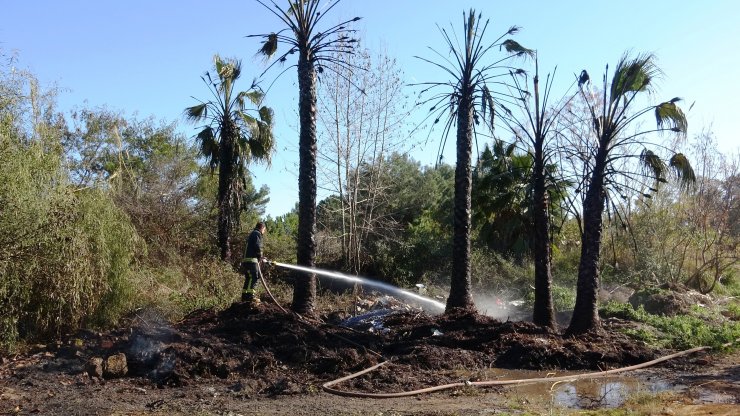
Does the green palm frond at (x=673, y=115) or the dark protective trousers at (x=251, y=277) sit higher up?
the green palm frond at (x=673, y=115)

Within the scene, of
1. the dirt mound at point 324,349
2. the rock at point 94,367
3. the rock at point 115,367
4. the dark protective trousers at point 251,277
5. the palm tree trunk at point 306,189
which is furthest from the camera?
the palm tree trunk at point 306,189

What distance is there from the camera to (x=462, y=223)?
16.9m

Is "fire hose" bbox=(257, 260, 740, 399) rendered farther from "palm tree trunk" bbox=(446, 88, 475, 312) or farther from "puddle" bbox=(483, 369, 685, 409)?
"palm tree trunk" bbox=(446, 88, 475, 312)

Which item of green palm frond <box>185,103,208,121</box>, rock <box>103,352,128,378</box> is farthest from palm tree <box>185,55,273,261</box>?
rock <box>103,352,128,378</box>

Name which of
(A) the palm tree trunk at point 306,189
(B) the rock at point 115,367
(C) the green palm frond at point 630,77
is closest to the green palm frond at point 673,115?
(C) the green palm frond at point 630,77

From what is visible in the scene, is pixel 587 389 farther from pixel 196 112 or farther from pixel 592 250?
pixel 196 112

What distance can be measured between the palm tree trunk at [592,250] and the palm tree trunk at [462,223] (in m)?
2.74

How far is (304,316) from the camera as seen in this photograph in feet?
49.6

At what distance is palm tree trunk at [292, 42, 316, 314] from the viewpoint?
51.5 ft

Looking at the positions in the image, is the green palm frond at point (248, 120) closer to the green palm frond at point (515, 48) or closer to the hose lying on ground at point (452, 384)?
the green palm frond at point (515, 48)

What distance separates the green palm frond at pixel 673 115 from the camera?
49.1 ft

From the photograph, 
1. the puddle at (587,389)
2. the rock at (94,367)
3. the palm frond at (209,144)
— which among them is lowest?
the puddle at (587,389)

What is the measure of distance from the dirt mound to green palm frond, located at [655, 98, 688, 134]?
5.05 metres

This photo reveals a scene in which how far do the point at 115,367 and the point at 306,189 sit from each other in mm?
6379
